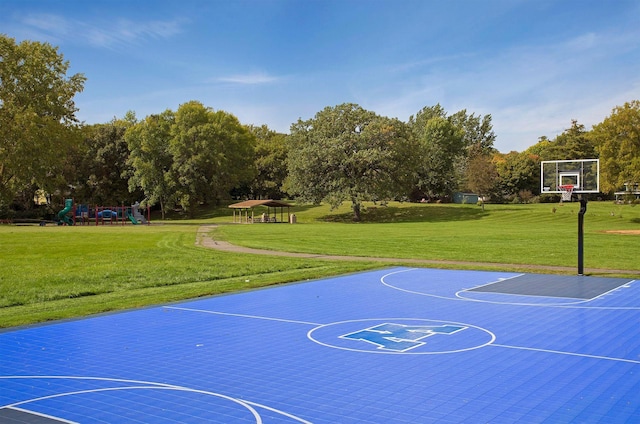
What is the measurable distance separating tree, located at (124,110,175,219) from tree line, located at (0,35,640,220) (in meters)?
0.13

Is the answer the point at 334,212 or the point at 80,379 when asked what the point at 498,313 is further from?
the point at 334,212

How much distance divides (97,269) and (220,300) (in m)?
6.41

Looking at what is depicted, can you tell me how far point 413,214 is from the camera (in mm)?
60688

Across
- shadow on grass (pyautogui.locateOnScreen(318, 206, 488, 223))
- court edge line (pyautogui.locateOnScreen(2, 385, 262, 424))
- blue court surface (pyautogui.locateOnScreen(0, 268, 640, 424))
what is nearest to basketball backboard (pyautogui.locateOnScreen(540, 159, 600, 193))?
blue court surface (pyautogui.locateOnScreen(0, 268, 640, 424))

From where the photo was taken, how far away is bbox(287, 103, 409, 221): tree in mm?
56219

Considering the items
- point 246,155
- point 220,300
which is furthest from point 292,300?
point 246,155

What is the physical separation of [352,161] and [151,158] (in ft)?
83.4

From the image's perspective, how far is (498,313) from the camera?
34.4ft

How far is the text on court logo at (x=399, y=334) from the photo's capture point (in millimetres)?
8203

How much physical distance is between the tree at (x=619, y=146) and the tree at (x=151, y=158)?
1727 inches

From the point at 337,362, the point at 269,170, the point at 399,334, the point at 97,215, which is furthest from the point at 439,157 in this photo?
the point at 337,362

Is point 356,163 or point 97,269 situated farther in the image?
point 356,163

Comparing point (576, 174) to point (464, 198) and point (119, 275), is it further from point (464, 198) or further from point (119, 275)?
point (464, 198)

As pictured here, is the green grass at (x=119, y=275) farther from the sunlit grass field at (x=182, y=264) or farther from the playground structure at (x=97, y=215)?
the playground structure at (x=97, y=215)
